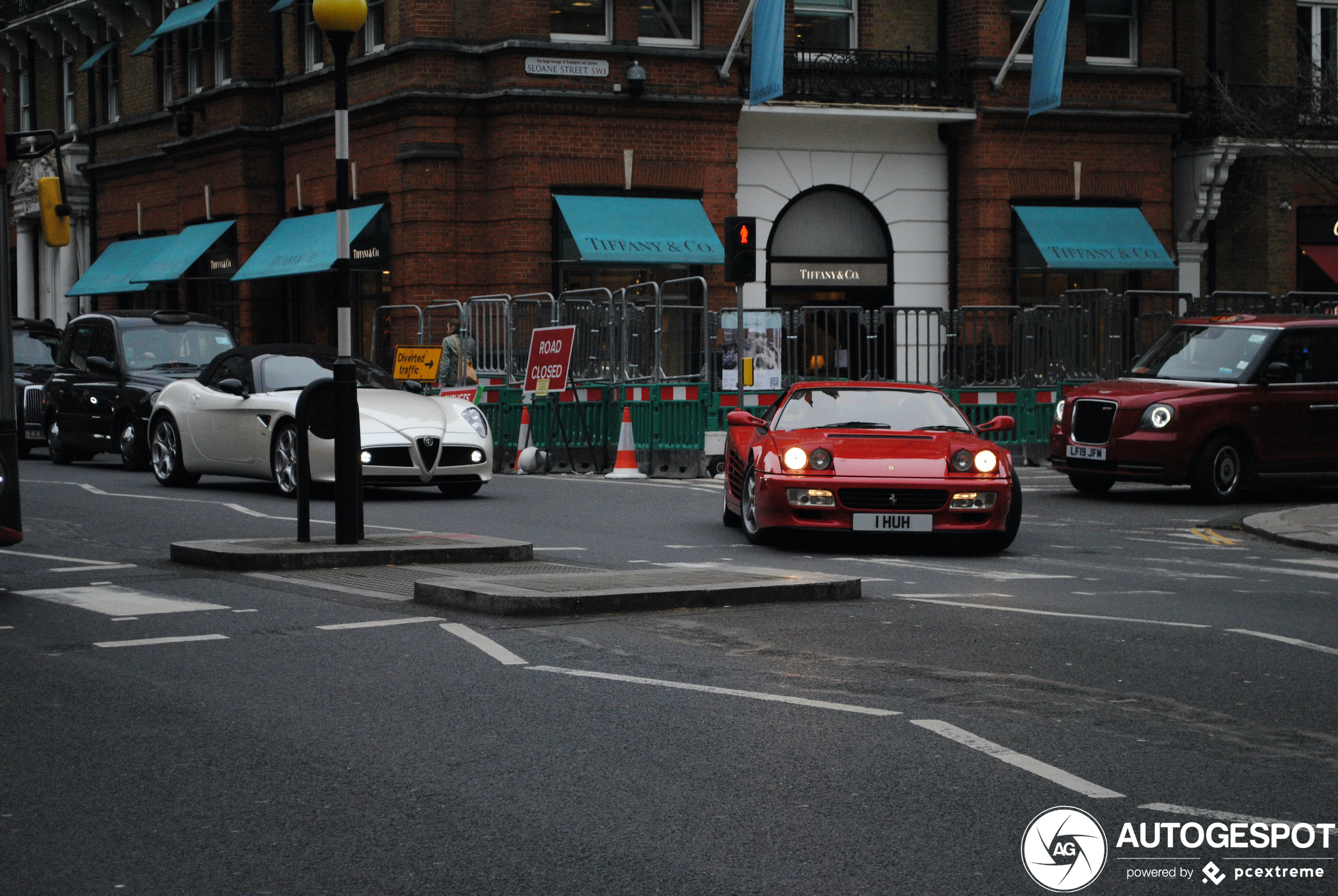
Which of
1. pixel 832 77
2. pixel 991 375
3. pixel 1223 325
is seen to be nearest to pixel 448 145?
pixel 832 77

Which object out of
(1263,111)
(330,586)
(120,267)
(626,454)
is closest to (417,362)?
(626,454)

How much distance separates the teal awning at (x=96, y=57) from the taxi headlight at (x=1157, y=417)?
2650 centimetres

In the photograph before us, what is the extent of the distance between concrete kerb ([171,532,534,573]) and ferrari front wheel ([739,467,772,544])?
1.95m

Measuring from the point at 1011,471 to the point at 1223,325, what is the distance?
21.0 feet

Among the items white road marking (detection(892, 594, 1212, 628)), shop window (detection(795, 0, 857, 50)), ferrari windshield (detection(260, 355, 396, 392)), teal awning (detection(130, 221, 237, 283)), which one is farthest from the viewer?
teal awning (detection(130, 221, 237, 283))

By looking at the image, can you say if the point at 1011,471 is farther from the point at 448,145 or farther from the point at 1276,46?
the point at 1276,46

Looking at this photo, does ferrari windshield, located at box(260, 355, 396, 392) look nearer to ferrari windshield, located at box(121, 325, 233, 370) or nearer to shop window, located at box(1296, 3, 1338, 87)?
ferrari windshield, located at box(121, 325, 233, 370)

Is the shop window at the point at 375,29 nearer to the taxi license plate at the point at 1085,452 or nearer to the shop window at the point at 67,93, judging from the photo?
the taxi license plate at the point at 1085,452

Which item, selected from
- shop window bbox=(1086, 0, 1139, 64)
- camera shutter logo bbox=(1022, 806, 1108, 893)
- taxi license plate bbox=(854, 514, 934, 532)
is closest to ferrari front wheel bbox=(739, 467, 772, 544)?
taxi license plate bbox=(854, 514, 934, 532)

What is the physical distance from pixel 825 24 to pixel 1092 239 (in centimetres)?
572

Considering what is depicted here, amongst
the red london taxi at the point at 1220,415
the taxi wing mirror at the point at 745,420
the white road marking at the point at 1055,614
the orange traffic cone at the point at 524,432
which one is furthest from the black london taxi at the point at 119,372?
the white road marking at the point at 1055,614

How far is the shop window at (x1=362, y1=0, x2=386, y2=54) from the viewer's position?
27.9m

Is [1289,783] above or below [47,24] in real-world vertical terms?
below

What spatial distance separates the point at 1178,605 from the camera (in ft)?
32.8
